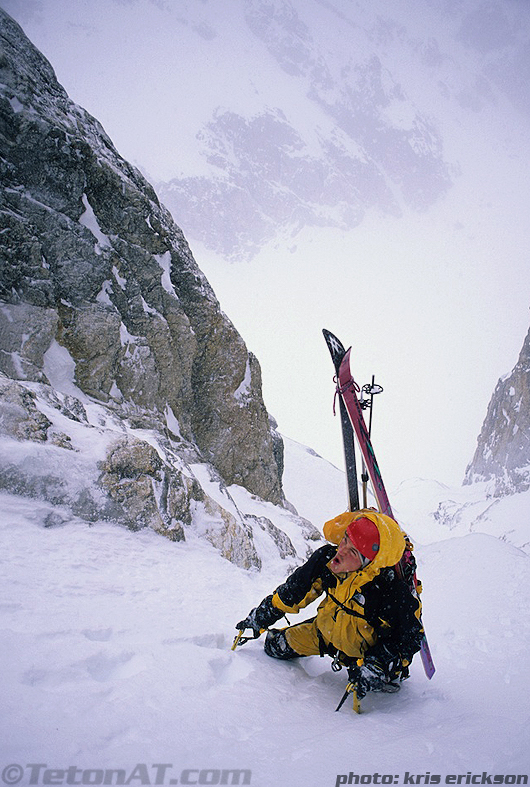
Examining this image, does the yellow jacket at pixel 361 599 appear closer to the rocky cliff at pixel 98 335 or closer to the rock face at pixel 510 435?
the rocky cliff at pixel 98 335

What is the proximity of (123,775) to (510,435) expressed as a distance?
246 ft

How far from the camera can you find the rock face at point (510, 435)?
58656 mm

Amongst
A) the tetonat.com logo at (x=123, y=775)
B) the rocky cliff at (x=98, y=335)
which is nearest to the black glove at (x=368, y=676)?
the tetonat.com logo at (x=123, y=775)

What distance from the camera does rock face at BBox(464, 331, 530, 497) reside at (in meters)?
58.7

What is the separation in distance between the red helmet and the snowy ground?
3.18ft

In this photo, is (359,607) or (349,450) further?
(349,450)

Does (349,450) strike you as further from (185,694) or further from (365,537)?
(185,694)

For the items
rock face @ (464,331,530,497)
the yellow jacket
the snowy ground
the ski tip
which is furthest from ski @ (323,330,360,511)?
rock face @ (464,331,530,497)

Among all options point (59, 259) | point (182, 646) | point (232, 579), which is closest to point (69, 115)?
point (59, 259)

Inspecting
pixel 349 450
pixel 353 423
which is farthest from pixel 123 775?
pixel 349 450

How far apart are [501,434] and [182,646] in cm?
7675

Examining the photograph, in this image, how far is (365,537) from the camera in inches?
104

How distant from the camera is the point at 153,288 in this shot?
1275 cm

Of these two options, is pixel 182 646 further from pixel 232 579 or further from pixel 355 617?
pixel 232 579
